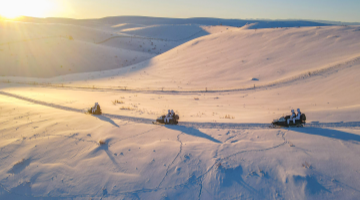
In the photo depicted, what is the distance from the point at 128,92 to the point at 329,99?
11.8 metres

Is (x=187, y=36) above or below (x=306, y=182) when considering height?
above

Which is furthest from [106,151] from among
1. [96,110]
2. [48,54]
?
[48,54]

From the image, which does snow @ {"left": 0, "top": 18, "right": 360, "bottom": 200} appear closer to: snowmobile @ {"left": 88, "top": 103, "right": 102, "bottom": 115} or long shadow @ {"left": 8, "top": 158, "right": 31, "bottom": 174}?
long shadow @ {"left": 8, "top": 158, "right": 31, "bottom": 174}

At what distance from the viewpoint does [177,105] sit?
10.8 meters

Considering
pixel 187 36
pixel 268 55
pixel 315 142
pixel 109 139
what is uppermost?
pixel 187 36

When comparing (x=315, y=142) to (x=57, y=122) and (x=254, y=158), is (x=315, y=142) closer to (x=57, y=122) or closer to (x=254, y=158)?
(x=254, y=158)

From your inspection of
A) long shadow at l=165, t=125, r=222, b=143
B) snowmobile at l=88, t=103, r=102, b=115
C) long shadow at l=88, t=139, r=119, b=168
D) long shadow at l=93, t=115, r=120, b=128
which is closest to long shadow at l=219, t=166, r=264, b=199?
long shadow at l=165, t=125, r=222, b=143

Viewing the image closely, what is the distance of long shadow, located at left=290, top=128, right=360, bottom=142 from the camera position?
5.38 m

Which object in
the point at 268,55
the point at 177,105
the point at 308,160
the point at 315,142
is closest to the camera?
the point at 308,160

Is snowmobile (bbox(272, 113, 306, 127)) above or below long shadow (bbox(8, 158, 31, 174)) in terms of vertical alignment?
above

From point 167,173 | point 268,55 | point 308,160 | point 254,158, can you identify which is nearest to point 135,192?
point 167,173

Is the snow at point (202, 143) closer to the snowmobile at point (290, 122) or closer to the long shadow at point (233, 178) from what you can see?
the long shadow at point (233, 178)

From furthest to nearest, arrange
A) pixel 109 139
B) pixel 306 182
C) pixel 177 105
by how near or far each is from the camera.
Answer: pixel 177 105, pixel 109 139, pixel 306 182

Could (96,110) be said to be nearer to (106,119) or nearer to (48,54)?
(106,119)
